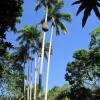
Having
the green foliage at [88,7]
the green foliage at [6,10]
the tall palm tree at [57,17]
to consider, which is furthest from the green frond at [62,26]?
the green foliage at [88,7]

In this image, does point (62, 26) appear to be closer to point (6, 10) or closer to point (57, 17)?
point (57, 17)

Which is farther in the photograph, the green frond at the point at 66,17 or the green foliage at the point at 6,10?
the green frond at the point at 66,17

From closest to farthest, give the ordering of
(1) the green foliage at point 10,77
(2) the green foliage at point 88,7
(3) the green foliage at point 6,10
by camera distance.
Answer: (2) the green foliage at point 88,7, (3) the green foliage at point 6,10, (1) the green foliage at point 10,77

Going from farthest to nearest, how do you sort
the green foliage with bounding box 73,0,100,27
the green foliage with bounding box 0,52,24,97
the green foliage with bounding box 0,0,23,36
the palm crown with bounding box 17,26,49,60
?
the palm crown with bounding box 17,26,49,60
the green foliage with bounding box 0,52,24,97
the green foliage with bounding box 0,0,23,36
the green foliage with bounding box 73,0,100,27

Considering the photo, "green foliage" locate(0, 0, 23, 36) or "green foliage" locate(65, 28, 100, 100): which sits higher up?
"green foliage" locate(65, 28, 100, 100)

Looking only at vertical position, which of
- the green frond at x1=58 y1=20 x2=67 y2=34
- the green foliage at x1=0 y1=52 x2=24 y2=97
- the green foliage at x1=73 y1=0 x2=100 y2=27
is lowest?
the green foliage at x1=73 y1=0 x2=100 y2=27

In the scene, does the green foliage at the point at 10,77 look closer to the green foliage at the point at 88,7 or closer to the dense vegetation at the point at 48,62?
the dense vegetation at the point at 48,62

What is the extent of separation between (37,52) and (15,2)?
38.9m

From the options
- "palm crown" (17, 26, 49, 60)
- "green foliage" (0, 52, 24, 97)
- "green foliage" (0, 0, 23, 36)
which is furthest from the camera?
"palm crown" (17, 26, 49, 60)

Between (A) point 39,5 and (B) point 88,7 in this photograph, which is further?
(A) point 39,5

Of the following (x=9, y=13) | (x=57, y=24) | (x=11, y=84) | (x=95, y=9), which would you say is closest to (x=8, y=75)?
(x=11, y=84)

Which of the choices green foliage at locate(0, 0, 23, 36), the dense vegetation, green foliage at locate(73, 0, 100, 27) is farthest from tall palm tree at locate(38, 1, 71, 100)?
green foliage at locate(73, 0, 100, 27)

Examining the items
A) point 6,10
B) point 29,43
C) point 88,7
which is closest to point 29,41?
point 29,43

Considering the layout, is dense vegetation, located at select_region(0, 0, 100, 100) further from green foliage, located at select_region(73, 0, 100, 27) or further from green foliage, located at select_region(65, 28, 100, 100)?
green foliage, located at select_region(73, 0, 100, 27)
